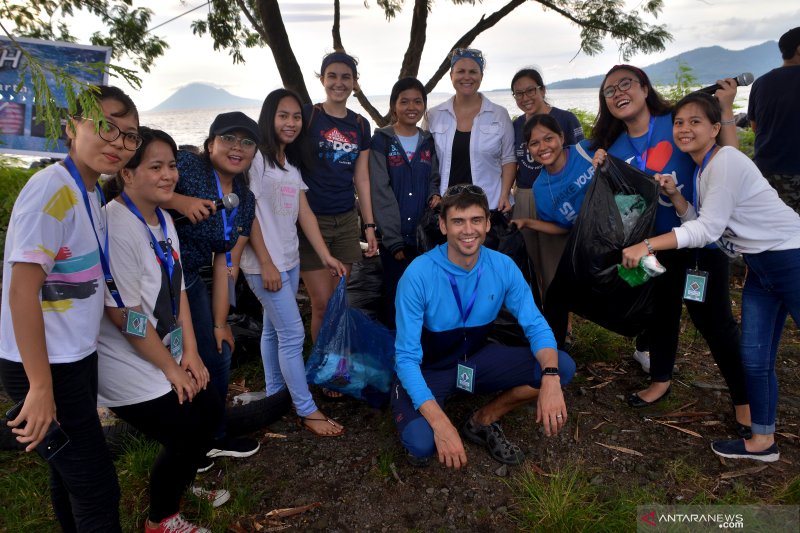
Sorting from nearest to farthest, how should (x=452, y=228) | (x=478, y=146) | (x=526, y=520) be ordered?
1. (x=526, y=520)
2. (x=452, y=228)
3. (x=478, y=146)

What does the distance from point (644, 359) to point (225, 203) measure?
330cm

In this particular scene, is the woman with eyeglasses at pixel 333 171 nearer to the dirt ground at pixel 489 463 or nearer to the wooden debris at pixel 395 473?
the dirt ground at pixel 489 463

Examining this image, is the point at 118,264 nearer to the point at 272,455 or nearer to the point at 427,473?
the point at 272,455

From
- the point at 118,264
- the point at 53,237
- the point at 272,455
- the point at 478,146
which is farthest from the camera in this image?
the point at 478,146

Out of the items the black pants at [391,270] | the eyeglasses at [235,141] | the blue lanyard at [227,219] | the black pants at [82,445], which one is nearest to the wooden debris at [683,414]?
the black pants at [391,270]

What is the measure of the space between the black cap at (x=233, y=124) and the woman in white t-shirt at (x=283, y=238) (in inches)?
13.3

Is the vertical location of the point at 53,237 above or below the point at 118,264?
above

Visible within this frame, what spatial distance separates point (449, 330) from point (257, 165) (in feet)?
4.85

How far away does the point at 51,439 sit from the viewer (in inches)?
71.1

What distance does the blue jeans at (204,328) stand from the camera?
2795 millimetres

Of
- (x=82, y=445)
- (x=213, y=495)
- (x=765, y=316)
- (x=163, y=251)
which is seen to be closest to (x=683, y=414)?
(x=765, y=316)

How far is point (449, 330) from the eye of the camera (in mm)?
3098

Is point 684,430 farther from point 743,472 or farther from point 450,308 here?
point 450,308

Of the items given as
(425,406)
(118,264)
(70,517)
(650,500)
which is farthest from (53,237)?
(650,500)
